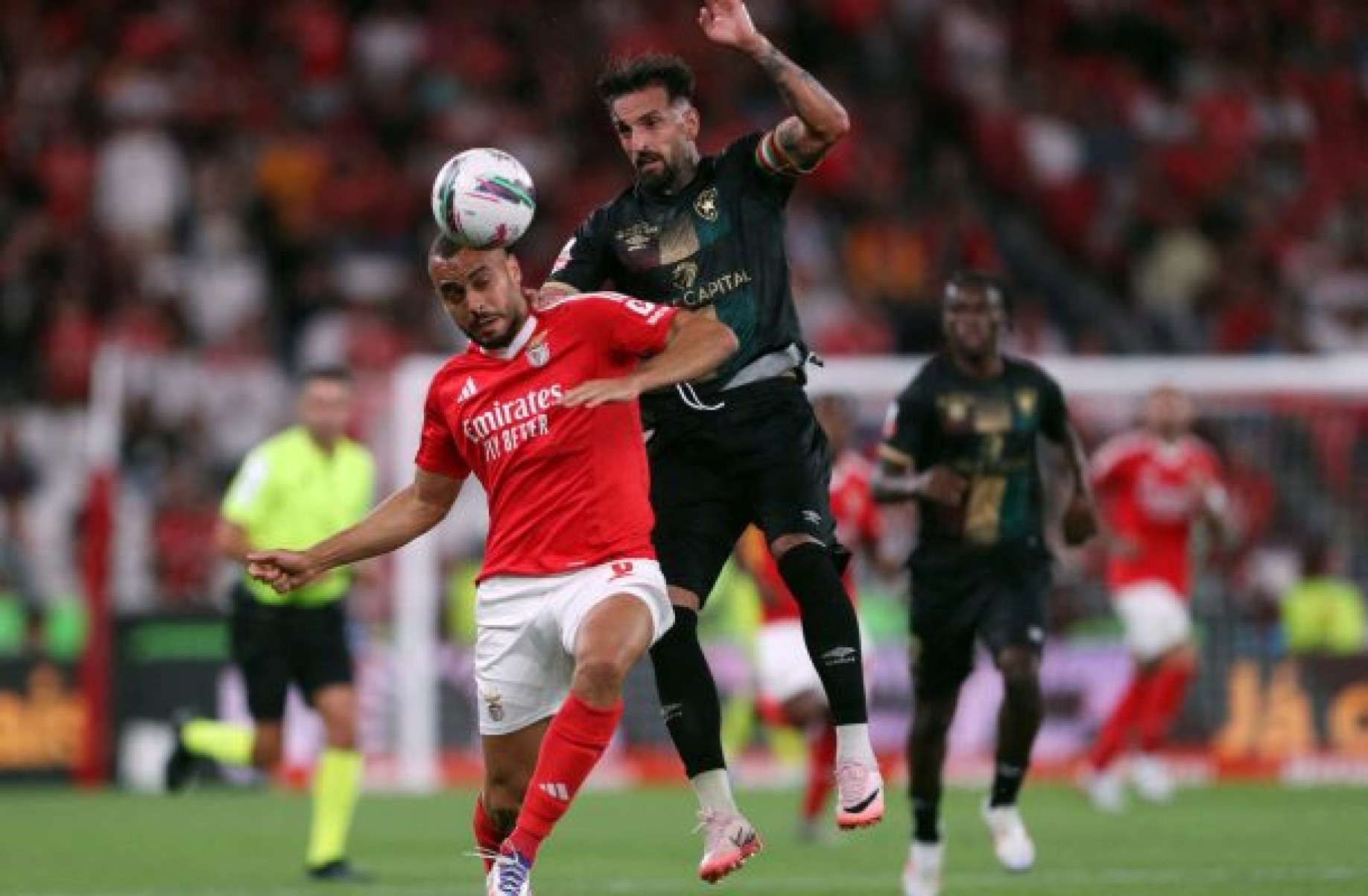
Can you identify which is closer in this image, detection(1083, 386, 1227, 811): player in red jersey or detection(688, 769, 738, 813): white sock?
detection(688, 769, 738, 813): white sock

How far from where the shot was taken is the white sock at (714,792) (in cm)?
959

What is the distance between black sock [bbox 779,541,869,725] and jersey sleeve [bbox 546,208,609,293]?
1.23 metres

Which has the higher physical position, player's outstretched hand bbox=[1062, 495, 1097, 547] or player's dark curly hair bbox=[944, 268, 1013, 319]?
player's dark curly hair bbox=[944, 268, 1013, 319]

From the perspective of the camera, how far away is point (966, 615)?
12.1 metres

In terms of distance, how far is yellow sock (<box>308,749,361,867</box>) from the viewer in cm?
1312

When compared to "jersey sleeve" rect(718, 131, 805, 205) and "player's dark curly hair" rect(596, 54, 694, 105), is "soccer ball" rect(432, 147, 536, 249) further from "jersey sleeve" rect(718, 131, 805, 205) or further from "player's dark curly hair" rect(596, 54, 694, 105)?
"jersey sleeve" rect(718, 131, 805, 205)

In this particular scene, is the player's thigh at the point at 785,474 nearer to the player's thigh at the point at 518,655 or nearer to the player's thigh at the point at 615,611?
the player's thigh at the point at 615,611

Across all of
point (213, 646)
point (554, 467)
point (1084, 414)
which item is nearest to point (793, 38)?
point (1084, 414)

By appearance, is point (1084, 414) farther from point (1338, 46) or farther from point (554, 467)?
point (554, 467)

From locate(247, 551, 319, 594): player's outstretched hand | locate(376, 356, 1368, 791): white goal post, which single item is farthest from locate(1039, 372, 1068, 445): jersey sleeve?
locate(376, 356, 1368, 791): white goal post

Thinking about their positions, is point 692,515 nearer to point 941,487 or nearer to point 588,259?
point 588,259

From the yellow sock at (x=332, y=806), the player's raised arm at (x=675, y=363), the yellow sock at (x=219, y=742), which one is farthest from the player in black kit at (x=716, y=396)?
the yellow sock at (x=219, y=742)

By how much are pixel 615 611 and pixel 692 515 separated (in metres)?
1.04

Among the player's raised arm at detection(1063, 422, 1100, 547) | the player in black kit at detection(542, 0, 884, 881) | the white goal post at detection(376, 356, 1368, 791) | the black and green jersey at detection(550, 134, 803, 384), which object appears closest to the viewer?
the player in black kit at detection(542, 0, 884, 881)
